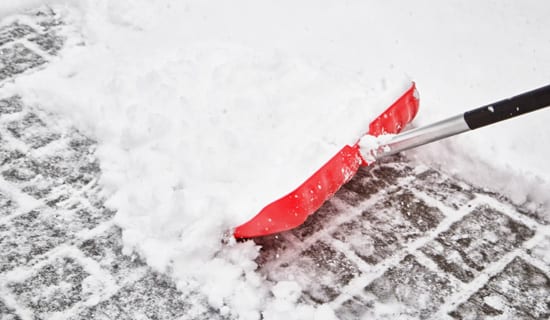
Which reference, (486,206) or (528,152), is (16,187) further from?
(528,152)

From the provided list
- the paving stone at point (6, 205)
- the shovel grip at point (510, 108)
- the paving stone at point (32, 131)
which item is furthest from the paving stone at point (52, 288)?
the shovel grip at point (510, 108)

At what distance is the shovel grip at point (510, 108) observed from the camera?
2250 mm

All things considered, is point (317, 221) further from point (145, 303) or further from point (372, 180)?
point (145, 303)

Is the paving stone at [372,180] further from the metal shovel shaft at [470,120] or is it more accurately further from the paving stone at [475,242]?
the paving stone at [475,242]

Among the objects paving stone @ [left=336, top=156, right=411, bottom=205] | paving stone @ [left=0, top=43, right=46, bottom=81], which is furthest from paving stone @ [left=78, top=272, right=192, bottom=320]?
paving stone @ [left=0, top=43, right=46, bottom=81]

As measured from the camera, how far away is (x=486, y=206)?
2.66 metres

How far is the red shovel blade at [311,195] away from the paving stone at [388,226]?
0.16 metres

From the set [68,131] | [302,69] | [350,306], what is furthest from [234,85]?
[350,306]

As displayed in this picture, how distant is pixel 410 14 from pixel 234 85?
1.23 m

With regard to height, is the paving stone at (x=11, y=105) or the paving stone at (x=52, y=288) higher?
the paving stone at (x=11, y=105)

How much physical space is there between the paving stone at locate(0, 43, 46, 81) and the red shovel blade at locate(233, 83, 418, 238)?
151 centimetres

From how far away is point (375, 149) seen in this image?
2.62 m

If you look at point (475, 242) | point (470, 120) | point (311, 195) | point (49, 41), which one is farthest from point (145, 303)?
point (49, 41)

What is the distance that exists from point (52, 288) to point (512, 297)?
1486mm
